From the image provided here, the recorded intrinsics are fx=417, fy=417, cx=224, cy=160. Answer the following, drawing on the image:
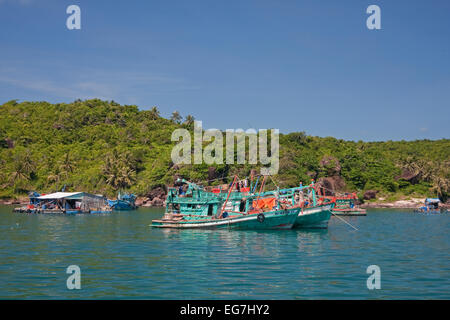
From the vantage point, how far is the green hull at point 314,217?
150 ft

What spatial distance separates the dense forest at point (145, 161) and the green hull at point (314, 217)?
2167 inches

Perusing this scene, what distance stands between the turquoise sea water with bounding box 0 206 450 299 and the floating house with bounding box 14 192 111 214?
32897 millimetres

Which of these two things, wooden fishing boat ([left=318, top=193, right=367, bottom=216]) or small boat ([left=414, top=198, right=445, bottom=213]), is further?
small boat ([left=414, top=198, right=445, bottom=213])

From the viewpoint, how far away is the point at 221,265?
24.5 metres

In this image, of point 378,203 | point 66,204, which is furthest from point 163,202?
point 378,203

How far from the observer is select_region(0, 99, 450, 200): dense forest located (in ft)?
371

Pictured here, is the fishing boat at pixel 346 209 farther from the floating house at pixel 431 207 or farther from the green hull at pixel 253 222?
the green hull at pixel 253 222

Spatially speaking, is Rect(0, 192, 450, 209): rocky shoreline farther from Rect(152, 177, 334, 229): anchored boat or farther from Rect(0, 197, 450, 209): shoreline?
Rect(152, 177, 334, 229): anchored boat

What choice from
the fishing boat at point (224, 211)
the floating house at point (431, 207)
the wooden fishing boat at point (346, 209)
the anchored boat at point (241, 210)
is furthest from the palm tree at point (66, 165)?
the floating house at point (431, 207)

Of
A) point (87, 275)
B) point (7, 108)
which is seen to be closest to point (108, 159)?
point (7, 108)

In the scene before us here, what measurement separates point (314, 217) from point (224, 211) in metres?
9.99

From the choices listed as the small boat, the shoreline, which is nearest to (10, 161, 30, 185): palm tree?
the shoreline

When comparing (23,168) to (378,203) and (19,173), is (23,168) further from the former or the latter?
(378,203)

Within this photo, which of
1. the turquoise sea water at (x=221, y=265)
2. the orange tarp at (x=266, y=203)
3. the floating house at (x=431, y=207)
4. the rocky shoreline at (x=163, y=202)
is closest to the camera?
the turquoise sea water at (x=221, y=265)
